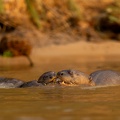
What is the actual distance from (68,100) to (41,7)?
9728 millimetres

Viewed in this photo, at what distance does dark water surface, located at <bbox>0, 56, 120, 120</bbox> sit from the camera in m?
5.05

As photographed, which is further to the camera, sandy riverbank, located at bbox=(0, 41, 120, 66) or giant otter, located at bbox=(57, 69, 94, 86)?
sandy riverbank, located at bbox=(0, 41, 120, 66)

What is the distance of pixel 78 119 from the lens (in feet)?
15.9

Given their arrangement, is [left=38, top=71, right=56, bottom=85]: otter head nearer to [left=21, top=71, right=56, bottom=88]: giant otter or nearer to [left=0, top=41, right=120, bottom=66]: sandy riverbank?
[left=21, top=71, right=56, bottom=88]: giant otter

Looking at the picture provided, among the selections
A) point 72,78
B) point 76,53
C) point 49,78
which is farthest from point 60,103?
point 76,53

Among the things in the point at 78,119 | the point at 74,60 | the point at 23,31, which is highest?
the point at 23,31

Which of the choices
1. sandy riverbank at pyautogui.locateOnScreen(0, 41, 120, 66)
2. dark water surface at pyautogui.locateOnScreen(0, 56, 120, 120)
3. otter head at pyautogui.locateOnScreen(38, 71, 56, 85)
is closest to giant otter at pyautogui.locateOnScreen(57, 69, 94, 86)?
otter head at pyautogui.locateOnScreen(38, 71, 56, 85)

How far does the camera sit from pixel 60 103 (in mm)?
5910

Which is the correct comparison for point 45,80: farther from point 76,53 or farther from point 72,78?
→ point 76,53

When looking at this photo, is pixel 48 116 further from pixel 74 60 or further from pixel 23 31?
pixel 23 31

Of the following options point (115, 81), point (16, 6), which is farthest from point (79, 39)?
point (115, 81)

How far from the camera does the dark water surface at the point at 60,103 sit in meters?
5.05

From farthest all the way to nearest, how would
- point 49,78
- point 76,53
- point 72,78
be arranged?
point 76,53 → point 72,78 → point 49,78

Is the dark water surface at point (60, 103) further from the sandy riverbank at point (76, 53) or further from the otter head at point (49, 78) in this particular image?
the sandy riverbank at point (76, 53)
